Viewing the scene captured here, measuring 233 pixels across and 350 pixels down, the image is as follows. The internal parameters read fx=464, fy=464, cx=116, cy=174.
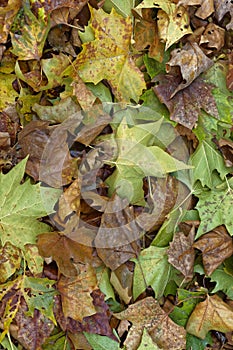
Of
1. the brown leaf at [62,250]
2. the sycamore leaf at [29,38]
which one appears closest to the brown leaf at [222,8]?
the sycamore leaf at [29,38]

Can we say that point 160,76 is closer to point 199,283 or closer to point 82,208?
point 82,208

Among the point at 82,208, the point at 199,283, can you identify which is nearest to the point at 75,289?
the point at 82,208

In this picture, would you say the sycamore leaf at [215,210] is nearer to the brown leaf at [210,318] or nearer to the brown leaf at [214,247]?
the brown leaf at [214,247]

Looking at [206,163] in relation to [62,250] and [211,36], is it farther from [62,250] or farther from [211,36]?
[62,250]

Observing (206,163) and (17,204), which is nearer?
(17,204)

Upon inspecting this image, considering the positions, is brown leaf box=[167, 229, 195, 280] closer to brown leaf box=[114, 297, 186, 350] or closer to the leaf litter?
the leaf litter

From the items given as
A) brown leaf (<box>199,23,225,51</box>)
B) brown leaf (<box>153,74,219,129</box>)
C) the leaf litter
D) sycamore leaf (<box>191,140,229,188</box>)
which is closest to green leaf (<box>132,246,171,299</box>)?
the leaf litter

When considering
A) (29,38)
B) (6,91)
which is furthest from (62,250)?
(29,38)

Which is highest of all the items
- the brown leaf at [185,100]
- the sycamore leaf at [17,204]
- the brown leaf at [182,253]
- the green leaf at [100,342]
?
the brown leaf at [185,100]
